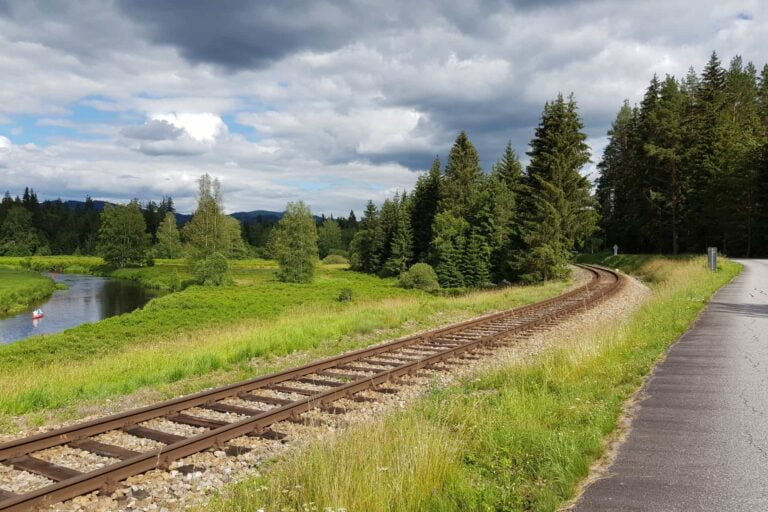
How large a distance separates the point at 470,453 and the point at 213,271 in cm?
6059

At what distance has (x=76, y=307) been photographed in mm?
48312

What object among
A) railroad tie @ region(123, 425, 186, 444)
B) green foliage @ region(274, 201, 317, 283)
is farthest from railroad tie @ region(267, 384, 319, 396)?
green foliage @ region(274, 201, 317, 283)

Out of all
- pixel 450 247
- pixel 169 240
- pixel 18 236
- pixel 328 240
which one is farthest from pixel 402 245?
pixel 18 236

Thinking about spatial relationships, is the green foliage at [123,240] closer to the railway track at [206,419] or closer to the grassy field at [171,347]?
the grassy field at [171,347]

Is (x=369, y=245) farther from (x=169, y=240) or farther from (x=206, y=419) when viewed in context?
(x=206, y=419)

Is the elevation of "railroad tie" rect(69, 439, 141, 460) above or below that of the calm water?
above

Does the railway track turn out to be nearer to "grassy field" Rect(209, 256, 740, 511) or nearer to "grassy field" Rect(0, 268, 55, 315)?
"grassy field" Rect(209, 256, 740, 511)

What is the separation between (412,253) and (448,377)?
63822 millimetres

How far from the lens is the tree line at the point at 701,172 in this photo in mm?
51062

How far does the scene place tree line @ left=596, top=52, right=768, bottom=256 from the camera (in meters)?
51.1

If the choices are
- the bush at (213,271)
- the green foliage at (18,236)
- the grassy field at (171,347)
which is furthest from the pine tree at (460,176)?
the green foliage at (18,236)

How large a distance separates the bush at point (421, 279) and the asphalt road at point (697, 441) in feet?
143

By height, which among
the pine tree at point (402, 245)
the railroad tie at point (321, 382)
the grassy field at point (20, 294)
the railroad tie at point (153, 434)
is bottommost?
the grassy field at point (20, 294)

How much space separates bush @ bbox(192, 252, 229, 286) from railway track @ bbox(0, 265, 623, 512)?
172ft
